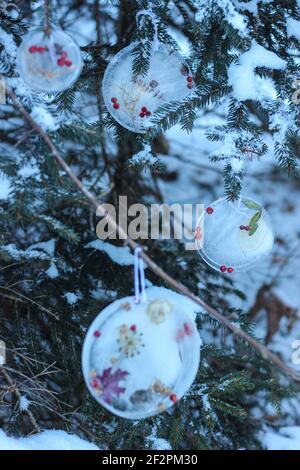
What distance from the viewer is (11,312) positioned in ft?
7.52

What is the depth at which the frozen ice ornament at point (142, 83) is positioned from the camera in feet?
5.98

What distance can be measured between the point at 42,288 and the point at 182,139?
277 centimetres

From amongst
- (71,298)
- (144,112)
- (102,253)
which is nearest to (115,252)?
(102,253)

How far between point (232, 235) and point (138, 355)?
53cm

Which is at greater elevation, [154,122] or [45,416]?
[154,122]

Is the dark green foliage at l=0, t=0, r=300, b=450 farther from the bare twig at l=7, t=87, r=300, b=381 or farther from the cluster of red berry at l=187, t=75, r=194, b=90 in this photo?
the bare twig at l=7, t=87, r=300, b=381

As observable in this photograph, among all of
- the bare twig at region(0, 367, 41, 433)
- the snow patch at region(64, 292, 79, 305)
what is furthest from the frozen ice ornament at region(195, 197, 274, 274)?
the bare twig at region(0, 367, 41, 433)

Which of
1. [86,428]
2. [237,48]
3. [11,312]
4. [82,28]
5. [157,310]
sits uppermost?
[82,28]

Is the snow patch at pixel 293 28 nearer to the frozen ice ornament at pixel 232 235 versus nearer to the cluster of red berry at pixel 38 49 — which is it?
the frozen ice ornament at pixel 232 235

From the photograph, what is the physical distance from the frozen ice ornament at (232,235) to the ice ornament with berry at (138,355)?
0.35 metres

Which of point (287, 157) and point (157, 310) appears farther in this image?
point (287, 157)

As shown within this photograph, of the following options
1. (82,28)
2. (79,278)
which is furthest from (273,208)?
(79,278)

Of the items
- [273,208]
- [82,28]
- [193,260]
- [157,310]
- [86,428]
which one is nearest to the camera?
[157,310]
